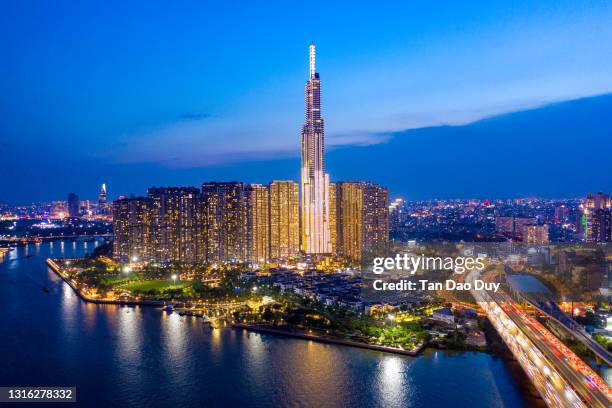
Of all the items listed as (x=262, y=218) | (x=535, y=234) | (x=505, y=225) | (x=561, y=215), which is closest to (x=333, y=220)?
(x=262, y=218)

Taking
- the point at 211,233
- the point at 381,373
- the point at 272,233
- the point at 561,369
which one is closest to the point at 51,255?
the point at 211,233

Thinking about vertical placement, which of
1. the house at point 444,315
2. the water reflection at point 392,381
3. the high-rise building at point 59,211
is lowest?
the water reflection at point 392,381

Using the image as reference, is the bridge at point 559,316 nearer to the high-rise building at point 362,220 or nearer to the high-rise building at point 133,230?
the high-rise building at point 362,220

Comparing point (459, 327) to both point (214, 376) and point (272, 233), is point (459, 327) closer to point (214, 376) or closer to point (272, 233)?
point (214, 376)

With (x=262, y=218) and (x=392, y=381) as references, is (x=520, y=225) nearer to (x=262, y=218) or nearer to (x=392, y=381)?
(x=262, y=218)

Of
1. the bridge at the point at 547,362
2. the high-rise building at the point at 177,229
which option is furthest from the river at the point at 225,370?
the high-rise building at the point at 177,229
